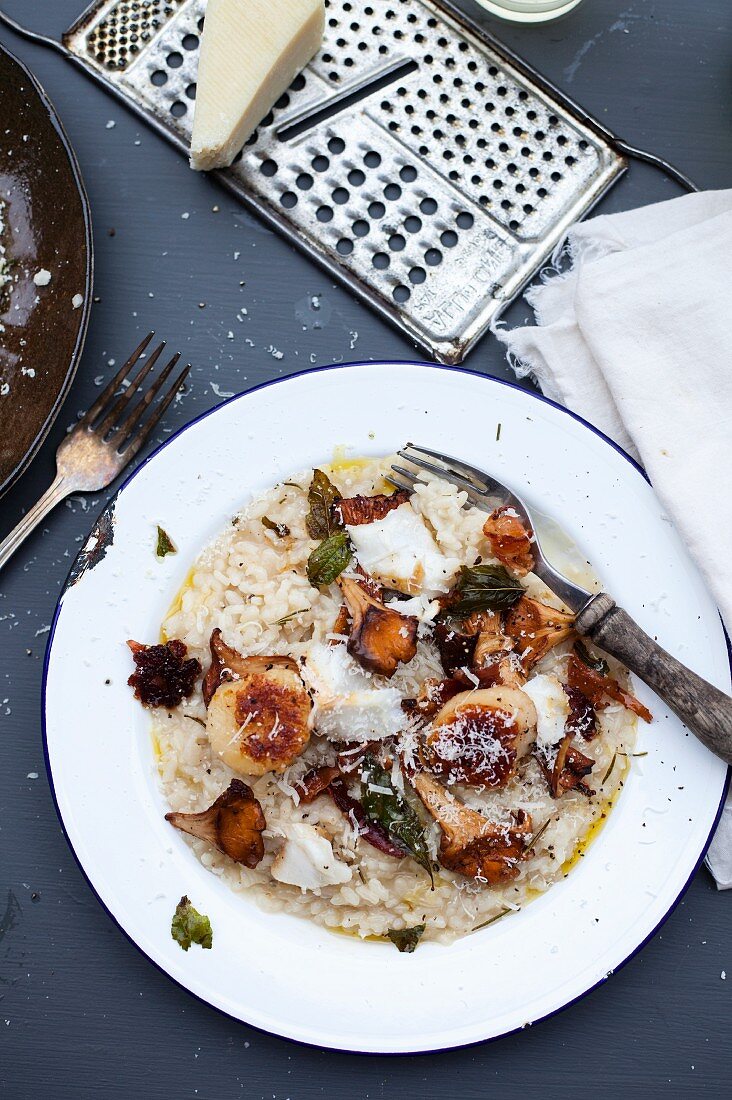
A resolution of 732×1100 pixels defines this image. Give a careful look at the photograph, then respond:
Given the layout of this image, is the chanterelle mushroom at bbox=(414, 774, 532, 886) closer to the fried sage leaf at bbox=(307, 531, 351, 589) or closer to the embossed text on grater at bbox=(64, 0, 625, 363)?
the fried sage leaf at bbox=(307, 531, 351, 589)

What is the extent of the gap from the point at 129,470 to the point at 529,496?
52.5 inches

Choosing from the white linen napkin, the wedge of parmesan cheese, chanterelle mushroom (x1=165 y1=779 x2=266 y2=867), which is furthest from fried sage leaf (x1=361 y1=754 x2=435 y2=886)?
the wedge of parmesan cheese

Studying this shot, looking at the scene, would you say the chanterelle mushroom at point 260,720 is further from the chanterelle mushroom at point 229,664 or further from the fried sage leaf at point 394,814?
the fried sage leaf at point 394,814

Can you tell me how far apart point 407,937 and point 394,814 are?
0.38 metres

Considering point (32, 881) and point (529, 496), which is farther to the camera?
point (32, 881)

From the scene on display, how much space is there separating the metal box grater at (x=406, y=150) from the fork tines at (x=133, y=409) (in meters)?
0.64

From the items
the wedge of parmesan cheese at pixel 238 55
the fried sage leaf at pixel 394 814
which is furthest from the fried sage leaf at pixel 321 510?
the wedge of parmesan cheese at pixel 238 55

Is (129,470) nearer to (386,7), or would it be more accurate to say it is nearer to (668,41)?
(386,7)

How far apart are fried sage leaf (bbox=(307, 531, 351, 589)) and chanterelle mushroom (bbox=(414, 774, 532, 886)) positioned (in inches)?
25.4

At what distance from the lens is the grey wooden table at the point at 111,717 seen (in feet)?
9.37

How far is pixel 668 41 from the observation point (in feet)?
10.5

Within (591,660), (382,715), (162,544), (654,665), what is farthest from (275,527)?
(654,665)

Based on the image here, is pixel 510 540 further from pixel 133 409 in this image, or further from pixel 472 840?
pixel 133 409

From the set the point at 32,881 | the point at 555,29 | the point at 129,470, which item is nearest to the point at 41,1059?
the point at 32,881
